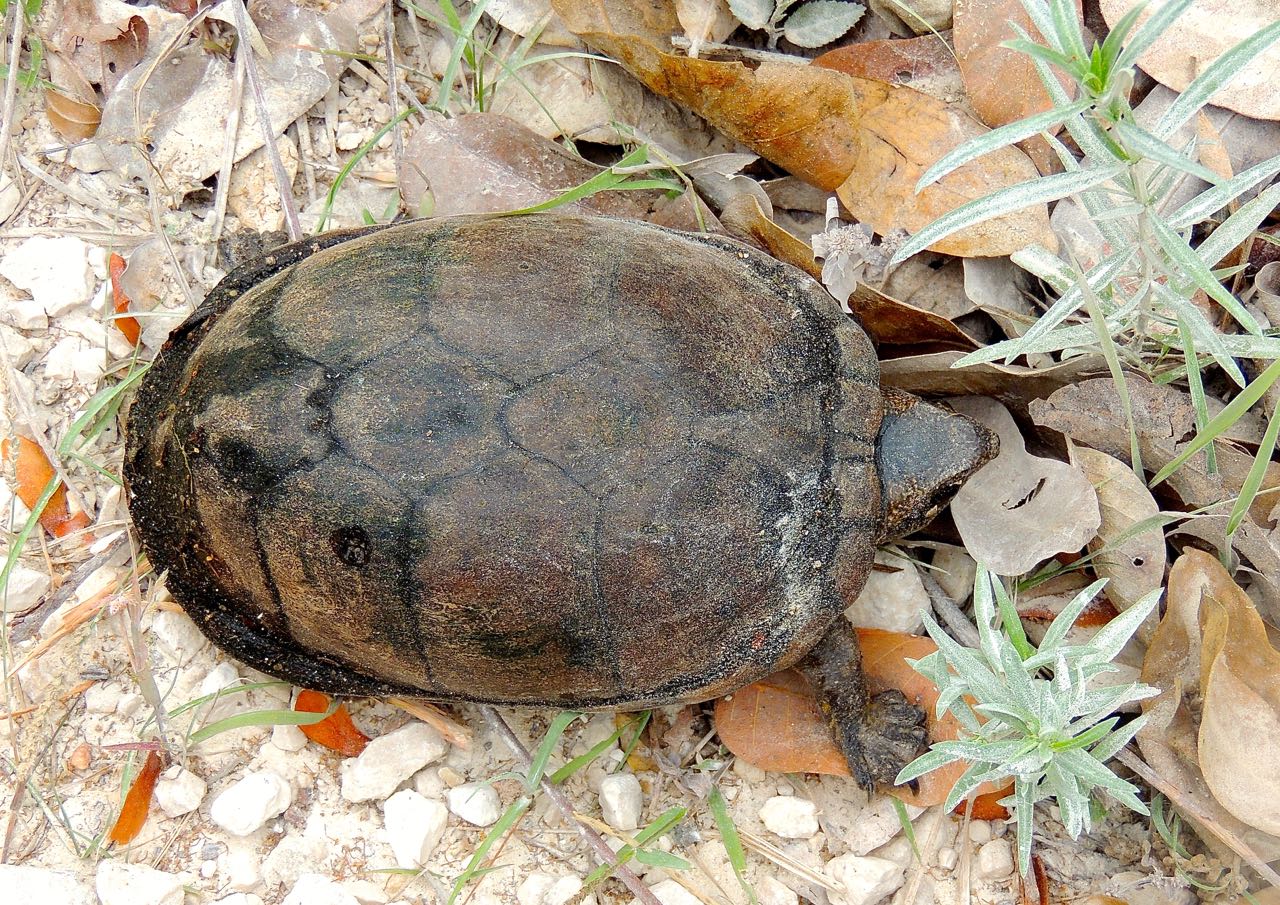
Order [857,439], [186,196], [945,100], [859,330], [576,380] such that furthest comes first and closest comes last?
[186,196] → [945,100] → [859,330] → [857,439] → [576,380]

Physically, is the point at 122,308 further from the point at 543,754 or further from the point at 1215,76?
the point at 1215,76

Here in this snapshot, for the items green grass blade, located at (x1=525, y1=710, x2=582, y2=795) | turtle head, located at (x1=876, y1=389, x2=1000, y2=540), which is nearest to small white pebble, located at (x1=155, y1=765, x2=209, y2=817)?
green grass blade, located at (x1=525, y1=710, x2=582, y2=795)

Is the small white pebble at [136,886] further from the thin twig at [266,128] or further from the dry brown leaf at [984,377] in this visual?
the dry brown leaf at [984,377]

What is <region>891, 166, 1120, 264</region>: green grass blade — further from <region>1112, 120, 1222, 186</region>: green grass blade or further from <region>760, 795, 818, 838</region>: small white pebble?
<region>760, 795, 818, 838</region>: small white pebble

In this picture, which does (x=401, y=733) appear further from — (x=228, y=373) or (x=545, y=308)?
(x=545, y=308)

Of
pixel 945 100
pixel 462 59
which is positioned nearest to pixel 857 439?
pixel 945 100

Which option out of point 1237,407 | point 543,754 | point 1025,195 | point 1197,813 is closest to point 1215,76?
point 1025,195

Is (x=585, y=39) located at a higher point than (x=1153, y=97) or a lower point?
higher

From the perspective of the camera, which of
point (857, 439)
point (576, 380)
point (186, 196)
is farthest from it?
point (186, 196)
